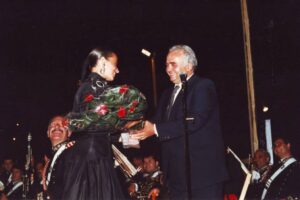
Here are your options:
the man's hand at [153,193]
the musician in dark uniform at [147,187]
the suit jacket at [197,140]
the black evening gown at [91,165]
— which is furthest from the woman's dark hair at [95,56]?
the man's hand at [153,193]

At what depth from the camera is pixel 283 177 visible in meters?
8.45

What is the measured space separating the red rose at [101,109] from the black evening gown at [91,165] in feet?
0.45

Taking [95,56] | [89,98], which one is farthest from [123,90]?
[95,56]

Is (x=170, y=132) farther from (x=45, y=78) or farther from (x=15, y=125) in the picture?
(x=15, y=125)

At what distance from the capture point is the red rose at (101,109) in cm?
361

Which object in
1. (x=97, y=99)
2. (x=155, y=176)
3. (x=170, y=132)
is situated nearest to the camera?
(x=97, y=99)

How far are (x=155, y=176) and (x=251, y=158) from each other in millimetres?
2414

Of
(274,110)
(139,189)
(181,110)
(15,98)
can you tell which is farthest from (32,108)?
(181,110)

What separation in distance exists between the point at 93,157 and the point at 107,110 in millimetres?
422

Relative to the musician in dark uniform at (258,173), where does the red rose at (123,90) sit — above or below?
above

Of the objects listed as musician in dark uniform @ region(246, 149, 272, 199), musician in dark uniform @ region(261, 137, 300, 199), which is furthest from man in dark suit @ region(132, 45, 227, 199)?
musician in dark uniform @ region(246, 149, 272, 199)

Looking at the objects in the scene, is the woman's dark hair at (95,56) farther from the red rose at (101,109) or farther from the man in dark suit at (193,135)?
the man in dark suit at (193,135)

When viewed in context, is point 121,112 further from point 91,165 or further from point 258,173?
point 258,173

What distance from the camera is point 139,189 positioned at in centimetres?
978
